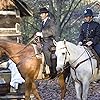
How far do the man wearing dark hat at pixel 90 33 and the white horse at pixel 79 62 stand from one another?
287mm

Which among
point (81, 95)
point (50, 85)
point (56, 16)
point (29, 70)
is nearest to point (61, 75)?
point (29, 70)

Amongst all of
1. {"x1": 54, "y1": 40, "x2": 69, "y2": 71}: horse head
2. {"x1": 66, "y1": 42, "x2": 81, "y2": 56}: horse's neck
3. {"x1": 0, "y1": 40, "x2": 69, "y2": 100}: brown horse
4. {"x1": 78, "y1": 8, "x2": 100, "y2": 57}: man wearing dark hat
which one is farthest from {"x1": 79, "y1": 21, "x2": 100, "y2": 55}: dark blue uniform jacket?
{"x1": 0, "y1": 40, "x2": 69, "y2": 100}: brown horse

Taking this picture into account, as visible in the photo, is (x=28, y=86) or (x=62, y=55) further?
(x=28, y=86)

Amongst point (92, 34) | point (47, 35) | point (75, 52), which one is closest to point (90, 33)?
point (92, 34)

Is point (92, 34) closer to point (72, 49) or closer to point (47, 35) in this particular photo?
point (72, 49)

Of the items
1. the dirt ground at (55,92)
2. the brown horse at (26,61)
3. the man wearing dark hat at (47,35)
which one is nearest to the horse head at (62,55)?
the man wearing dark hat at (47,35)

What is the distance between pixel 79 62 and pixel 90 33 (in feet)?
3.24

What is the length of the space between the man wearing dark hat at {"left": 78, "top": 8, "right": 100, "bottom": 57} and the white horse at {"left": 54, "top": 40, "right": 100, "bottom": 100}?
0.29 meters

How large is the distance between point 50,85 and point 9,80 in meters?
4.52

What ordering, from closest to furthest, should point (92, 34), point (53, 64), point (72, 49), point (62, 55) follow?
point (62, 55)
point (72, 49)
point (92, 34)
point (53, 64)

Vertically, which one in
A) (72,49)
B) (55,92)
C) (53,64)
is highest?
(72,49)

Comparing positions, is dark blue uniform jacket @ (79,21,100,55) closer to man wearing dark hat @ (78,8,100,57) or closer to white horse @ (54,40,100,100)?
man wearing dark hat @ (78,8,100,57)

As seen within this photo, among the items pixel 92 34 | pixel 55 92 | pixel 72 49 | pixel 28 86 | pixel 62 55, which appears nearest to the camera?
pixel 62 55

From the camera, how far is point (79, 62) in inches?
373
